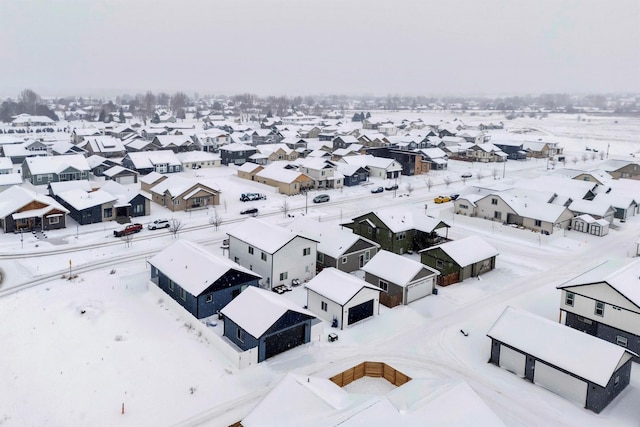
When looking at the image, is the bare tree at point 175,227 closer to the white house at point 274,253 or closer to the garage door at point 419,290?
the white house at point 274,253

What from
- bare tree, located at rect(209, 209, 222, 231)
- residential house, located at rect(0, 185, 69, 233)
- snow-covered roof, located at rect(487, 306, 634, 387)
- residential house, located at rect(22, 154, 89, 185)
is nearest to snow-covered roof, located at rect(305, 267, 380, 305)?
snow-covered roof, located at rect(487, 306, 634, 387)

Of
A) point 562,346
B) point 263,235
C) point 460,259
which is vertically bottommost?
point 562,346

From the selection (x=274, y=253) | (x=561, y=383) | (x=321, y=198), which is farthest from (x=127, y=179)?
(x=561, y=383)

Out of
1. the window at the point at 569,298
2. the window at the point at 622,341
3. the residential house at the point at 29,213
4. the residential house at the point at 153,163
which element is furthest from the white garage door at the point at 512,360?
the residential house at the point at 153,163

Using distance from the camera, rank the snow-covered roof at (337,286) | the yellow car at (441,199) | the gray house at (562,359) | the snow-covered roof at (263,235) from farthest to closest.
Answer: the yellow car at (441,199) → the snow-covered roof at (263,235) → the snow-covered roof at (337,286) → the gray house at (562,359)

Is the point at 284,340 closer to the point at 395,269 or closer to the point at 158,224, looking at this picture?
the point at 395,269

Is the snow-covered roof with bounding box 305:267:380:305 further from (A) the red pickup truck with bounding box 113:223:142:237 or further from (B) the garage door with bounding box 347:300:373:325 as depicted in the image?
(A) the red pickup truck with bounding box 113:223:142:237
